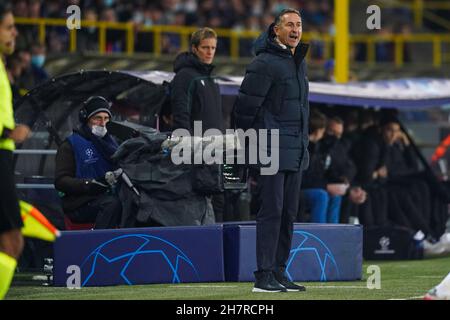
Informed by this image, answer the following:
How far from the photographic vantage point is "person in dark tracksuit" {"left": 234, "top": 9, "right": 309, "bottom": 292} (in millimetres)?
11578

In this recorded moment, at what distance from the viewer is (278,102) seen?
11.6 meters

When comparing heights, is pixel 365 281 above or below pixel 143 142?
below

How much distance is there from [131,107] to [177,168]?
2428 mm

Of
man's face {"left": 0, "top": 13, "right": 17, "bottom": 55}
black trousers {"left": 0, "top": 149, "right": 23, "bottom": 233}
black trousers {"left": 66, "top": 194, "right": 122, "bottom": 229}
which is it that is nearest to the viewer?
black trousers {"left": 0, "top": 149, "right": 23, "bottom": 233}

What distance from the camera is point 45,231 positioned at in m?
9.17

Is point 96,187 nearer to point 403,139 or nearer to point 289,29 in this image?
point 289,29

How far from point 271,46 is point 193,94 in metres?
2.70

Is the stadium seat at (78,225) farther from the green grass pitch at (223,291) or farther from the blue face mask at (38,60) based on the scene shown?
the blue face mask at (38,60)

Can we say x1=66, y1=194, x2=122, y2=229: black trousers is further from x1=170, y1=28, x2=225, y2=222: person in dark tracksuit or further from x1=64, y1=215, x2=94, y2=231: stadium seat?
x1=170, y1=28, x2=225, y2=222: person in dark tracksuit

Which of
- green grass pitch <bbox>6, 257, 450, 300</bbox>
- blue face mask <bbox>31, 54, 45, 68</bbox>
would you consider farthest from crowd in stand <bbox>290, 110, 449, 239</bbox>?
blue face mask <bbox>31, 54, 45, 68</bbox>

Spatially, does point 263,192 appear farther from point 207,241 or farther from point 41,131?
point 41,131

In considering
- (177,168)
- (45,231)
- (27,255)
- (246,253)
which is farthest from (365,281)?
(45,231)

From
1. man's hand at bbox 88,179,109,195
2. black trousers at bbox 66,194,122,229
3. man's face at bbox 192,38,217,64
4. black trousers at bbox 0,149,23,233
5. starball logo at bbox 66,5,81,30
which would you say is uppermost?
starball logo at bbox 66,5,81,30

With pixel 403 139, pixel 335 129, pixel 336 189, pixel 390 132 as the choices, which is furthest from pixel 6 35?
pixel 403 139
